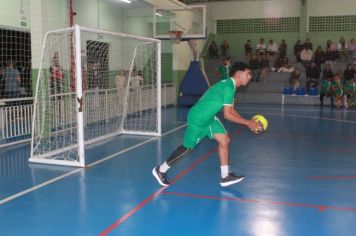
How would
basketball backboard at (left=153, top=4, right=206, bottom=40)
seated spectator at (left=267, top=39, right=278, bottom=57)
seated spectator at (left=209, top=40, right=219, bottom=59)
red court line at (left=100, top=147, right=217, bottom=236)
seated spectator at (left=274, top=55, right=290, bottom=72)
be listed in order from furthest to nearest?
seated spectator at (left=209, top=40, right=219, bottom=59), seated spectator at (left=267, top=39, right=278, bottom=57), seated spectator at (left=274, top=55, right=290, bottom=72), basketball backboard at (left=153, top=4, right=206, bottom=40), red court line at (left=100, top=147, right=217, bottom=236)

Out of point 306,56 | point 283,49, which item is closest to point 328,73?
point 306,56

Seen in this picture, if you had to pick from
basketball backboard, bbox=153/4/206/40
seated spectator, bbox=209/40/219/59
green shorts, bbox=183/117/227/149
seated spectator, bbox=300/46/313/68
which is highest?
basketball backboard, bbox=153/4/206/40

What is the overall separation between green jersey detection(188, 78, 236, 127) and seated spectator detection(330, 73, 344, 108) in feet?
43.1

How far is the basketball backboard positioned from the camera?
1533cm

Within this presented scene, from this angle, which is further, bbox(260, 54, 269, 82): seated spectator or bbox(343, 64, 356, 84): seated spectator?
bbox(260, 54, 269, 82): seated spectator

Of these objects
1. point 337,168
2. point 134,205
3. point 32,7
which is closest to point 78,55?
point 134,205

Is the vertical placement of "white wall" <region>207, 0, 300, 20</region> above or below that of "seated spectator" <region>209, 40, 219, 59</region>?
above

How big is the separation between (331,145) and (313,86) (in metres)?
10.8

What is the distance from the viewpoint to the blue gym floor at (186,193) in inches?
173

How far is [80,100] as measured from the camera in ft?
22.1

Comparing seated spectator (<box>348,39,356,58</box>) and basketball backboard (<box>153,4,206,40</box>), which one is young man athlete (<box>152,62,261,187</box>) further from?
seated spectator (<box>348,39,356,58</box>)

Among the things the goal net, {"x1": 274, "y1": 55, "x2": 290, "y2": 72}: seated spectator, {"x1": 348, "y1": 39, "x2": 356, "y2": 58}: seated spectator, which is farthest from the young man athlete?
{"x1": 348, "y1": 39, "x2": 356, "y2": 58}: seated spectator

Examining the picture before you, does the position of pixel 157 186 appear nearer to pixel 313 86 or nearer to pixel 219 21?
pixel 313 86

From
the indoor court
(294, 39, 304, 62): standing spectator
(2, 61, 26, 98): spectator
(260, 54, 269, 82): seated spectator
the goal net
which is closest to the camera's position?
the indoor court
